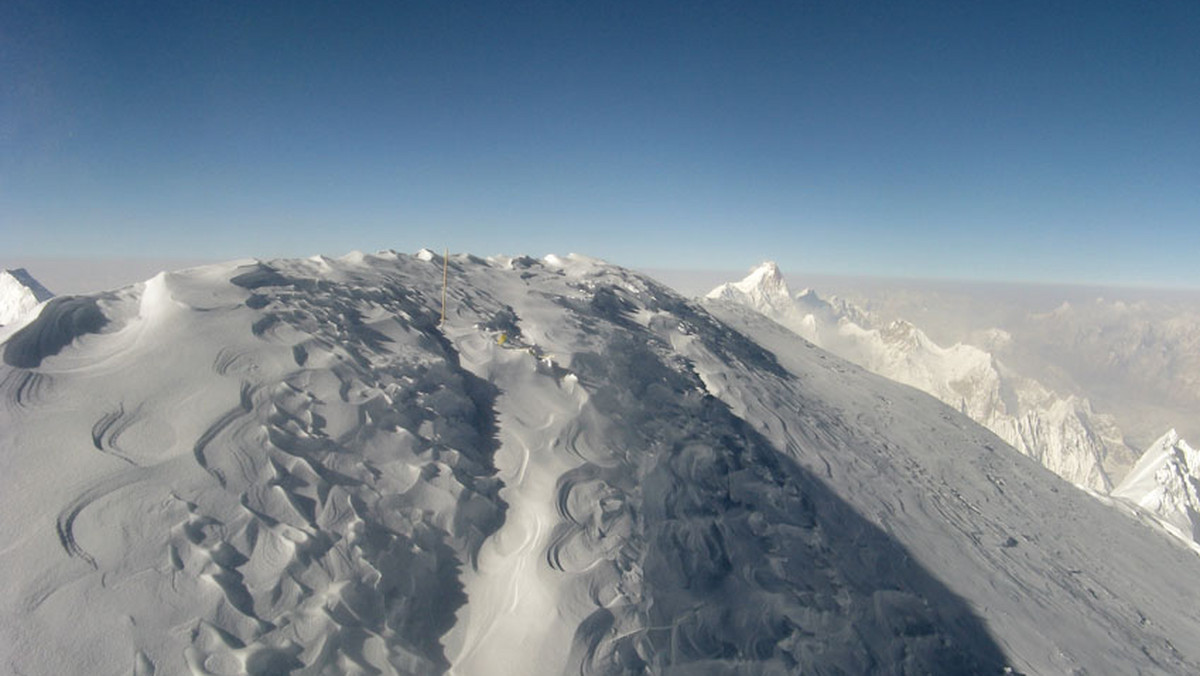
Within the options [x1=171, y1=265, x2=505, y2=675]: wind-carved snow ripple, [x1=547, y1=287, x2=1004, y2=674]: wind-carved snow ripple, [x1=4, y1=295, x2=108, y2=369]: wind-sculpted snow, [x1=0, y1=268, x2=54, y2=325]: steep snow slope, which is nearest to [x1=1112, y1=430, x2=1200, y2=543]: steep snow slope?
[x1=547, y1=287, x2=1004, y2=674]: wind-carved snow ripple

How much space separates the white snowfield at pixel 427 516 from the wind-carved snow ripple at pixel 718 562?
0.04 meters

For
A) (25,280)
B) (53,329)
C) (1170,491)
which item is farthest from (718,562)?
(1170,491)

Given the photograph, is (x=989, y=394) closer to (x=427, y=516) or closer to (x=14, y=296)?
(x=427, y=516)

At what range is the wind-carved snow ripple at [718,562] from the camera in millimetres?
5938

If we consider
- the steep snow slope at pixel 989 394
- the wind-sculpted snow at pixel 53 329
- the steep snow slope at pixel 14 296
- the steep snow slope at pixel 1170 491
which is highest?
the wind-sculpted snow at pixel 53 329

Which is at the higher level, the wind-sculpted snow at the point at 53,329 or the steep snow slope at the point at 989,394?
the wind-sculpted snow at the point at 53,329

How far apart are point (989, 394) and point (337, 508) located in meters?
197

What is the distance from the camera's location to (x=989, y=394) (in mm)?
160500

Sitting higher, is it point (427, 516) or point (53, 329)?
point (53, 329)

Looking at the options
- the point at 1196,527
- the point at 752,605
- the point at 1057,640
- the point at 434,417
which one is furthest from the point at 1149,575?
the point at 1196,527

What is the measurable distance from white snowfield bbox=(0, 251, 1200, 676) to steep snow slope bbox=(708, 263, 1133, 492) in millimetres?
130329

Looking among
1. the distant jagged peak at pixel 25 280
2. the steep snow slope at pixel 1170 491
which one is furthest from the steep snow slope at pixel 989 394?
the distant jagged peak at pixel 25 280

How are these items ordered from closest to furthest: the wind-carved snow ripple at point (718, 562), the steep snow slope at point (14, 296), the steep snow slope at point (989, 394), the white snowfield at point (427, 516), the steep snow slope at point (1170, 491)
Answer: the white snowfield at point (427, 516)
the wind-carved snow ripple at point (718, 562)
the steep snow slope at point (14, 296)
the steep snow slope at point (1170, 491)
the steep snow slope at point (989, 394)

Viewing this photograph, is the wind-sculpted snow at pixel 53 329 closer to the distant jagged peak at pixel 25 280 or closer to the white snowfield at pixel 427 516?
the white snowfield at pixel 427 516
